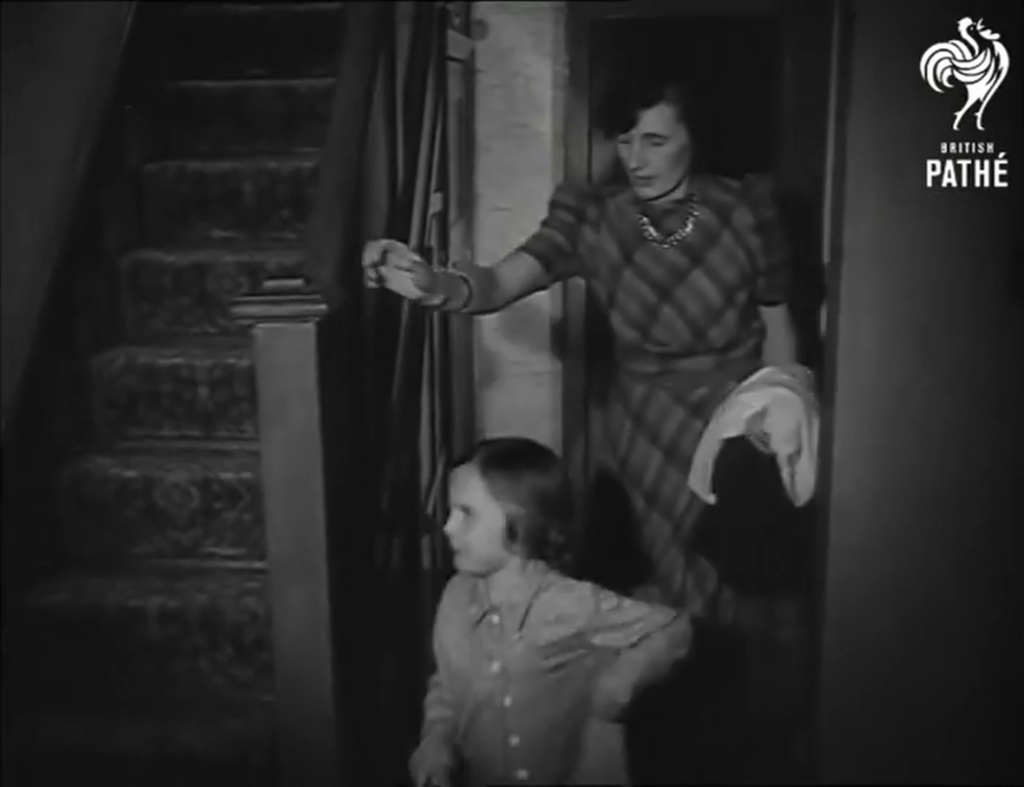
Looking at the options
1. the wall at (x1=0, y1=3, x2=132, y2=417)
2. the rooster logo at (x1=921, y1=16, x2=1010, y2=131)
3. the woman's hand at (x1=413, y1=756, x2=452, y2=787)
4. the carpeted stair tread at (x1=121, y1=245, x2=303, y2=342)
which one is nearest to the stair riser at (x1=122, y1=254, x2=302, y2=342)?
the carpeted stair tread at (x1=121, y1=245, x2=303, y2=342)

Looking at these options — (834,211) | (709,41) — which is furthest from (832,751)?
(709,41)

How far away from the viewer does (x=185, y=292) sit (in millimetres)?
1554

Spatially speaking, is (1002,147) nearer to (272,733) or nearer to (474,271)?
(474,271)

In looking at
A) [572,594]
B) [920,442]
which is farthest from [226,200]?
[920,442]

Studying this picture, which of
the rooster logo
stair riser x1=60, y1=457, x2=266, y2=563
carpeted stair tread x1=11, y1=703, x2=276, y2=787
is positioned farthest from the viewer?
stair riser x1=60, y1=457, x2=266, y2=563

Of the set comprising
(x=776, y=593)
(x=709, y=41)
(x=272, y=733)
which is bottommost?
(x=272, y=733)

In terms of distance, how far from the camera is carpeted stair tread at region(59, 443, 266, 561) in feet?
4.66

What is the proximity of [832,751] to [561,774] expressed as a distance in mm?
300

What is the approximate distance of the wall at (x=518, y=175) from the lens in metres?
1.12

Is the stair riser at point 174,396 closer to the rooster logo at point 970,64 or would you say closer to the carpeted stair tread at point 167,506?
the carpeted stair tread at point 167,506

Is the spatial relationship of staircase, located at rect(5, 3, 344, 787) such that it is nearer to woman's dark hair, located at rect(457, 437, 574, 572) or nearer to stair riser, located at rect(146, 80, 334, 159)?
stair riser, located at rect(146, 80, 334, 159)

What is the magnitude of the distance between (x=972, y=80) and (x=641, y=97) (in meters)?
0.30

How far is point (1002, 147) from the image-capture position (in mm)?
1070

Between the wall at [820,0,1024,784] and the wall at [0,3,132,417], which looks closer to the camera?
the wall at [820,0,1024,784]
